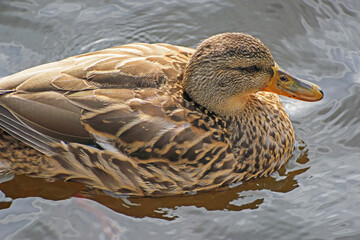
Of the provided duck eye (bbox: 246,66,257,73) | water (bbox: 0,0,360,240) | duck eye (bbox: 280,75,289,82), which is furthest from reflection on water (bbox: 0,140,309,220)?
duck eye (bbox: 246,66,257,73)

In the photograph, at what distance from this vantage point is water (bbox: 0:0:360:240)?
5.71 metres

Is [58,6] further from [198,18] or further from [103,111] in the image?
[103,111]

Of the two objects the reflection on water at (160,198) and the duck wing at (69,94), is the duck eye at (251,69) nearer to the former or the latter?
the duck wing at (69,94)

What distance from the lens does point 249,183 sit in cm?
616

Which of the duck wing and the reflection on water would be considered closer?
the duck wing

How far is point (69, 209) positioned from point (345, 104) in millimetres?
3499

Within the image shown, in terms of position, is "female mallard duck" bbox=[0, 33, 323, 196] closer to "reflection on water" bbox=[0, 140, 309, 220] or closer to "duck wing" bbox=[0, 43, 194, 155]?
"duck wing" bbox=[0, 43, 194, 155]

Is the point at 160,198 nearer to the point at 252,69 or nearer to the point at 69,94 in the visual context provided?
the point at 69,94

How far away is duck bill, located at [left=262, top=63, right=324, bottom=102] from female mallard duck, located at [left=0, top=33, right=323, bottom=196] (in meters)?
0.01

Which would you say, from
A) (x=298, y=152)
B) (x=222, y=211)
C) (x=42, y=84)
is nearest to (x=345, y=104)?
(x=298, y=152)

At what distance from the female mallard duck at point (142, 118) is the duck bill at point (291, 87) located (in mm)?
15

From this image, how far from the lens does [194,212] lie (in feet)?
19.2

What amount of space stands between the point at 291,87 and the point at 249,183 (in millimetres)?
1112

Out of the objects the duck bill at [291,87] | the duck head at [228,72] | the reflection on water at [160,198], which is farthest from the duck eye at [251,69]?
the reflection on water at [160,198]
